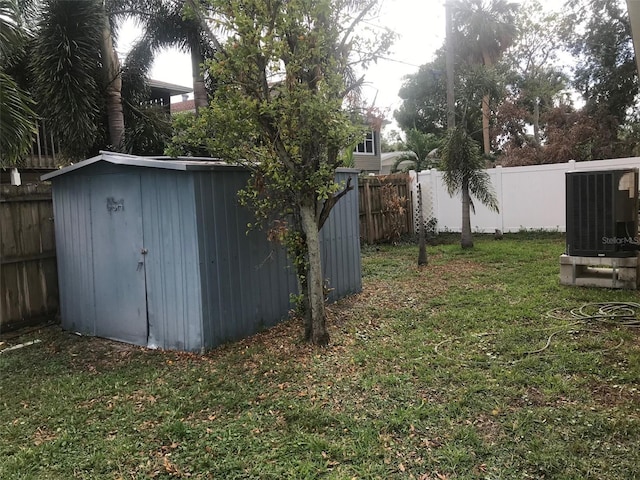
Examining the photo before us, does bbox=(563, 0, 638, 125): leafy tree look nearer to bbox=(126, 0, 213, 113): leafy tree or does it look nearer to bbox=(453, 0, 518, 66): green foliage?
bbox=(453, 0, 518, 66): green foliage

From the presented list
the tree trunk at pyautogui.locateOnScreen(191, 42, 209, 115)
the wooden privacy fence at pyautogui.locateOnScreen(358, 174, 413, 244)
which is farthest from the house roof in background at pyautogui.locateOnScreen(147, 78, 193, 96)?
the wooden privacy fence at pyautogui.locateOnScreen(358, 174, 413, 244)

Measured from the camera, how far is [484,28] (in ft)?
57.5

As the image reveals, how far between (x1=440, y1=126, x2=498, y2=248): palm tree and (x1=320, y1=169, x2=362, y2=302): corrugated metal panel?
430cm

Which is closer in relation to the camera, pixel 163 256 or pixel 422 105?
pixel 163 256

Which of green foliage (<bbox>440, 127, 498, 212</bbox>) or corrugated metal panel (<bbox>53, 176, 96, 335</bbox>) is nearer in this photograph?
corrugated metal panel (<bbox>53, 176, 96, 335</bbox>)

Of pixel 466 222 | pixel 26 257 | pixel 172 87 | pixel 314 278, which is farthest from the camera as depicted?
pixel 172 87

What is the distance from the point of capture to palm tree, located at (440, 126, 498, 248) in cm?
1070

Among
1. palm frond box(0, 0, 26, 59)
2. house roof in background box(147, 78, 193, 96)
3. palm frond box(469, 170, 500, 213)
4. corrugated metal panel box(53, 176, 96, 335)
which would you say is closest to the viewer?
palm frond box(0, 0, 26, 59)

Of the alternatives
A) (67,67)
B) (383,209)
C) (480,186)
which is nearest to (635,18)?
(67,67)

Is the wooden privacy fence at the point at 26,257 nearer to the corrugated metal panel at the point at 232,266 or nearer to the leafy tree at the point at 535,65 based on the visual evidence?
the corrugated metal panel at the point at 232,266

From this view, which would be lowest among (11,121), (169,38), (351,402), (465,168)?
(351,402)

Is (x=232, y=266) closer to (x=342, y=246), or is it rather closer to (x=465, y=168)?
(x=342, y=246)

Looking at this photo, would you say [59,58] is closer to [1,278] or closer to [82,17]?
[82,17]

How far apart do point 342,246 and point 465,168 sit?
504 cm
